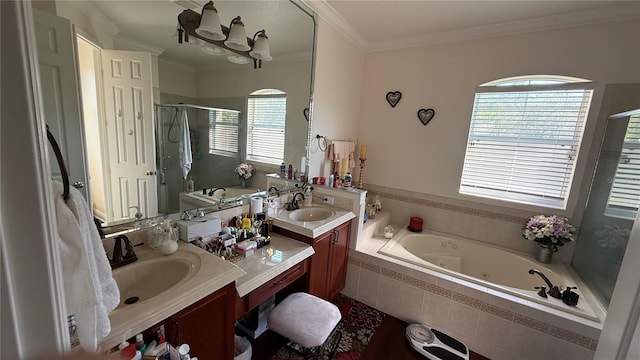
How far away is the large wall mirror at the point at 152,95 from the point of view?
1.08 meters

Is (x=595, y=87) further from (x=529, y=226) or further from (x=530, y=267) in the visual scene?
(x=530, y=267)

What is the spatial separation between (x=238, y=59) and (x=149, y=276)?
1.48 metres

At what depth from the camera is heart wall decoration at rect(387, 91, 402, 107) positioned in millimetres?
2961

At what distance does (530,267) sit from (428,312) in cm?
111

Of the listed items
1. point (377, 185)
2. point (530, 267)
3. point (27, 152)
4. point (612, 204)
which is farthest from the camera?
point (377, 185)

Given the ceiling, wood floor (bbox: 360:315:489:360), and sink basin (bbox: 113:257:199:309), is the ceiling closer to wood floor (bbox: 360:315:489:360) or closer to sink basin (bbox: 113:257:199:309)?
sink basin (bbox: 113:257:199:309)

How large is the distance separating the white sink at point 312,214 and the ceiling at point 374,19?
1324 mm

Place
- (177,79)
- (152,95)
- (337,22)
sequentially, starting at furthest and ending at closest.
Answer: (337,22), (177,79), (152,95)

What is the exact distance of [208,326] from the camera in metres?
1.17

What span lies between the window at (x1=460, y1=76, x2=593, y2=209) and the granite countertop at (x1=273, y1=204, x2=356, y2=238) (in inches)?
60.1

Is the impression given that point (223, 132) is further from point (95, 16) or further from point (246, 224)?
point (95, 16)

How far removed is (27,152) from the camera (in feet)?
1.00

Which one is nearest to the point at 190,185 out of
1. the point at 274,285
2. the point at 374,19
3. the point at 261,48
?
the point at 274,285

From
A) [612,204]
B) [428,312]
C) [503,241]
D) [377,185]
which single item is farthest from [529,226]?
[377,185]
